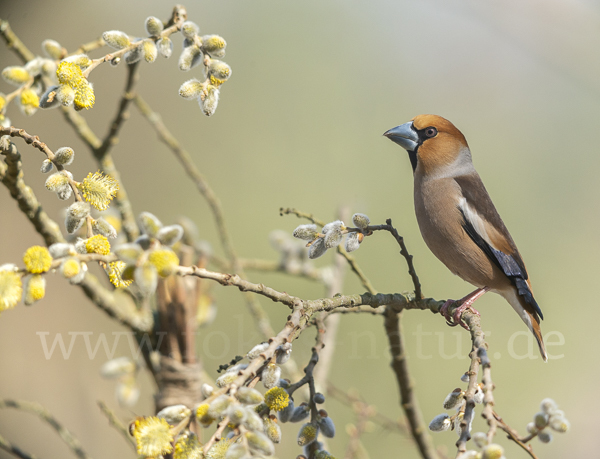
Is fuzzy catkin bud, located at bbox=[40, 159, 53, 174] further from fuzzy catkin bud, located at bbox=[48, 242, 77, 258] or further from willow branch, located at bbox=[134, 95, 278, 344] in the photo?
willow branch, located at bbox=[134, 95, 278, 344]

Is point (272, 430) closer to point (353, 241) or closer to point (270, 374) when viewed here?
point (270, 374)

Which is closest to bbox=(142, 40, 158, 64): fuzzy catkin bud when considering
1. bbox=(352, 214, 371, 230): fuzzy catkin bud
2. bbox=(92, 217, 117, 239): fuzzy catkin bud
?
bbox=(92, 217, 117, 239): fuzzy catkin bud

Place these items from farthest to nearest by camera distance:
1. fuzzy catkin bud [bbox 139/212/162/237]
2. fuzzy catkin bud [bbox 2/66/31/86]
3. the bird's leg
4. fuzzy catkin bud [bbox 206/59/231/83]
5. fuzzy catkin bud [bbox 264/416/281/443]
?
1. the bird's leg
2. fuzzy catkin bud [bbox 2/66/31/86]
3. fuzzy catkin bud [bbox 206/59/231/83]
4. fuzzy catkin bud [bbox 264/416/281/443]
5. fuzzy catkin bud [bbox 139/212/162/237]

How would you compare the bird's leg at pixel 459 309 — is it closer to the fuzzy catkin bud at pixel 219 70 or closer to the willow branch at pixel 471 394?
the willow branch at pixel 471 394

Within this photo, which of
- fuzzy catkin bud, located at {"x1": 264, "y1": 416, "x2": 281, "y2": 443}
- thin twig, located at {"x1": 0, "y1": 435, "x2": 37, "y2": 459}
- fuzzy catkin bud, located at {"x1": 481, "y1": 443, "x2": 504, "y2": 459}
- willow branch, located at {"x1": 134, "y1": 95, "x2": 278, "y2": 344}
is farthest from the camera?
willow branch, located at {"x1": 134, "y1": 95, "x2": 278, "y2": 344}

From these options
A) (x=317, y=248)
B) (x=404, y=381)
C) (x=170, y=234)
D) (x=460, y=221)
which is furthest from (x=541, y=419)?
(x=170, y=234)

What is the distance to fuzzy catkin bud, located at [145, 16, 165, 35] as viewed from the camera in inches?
53.8

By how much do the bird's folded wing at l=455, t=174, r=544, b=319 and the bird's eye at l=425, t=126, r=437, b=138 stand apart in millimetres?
276

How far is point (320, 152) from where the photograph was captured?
6.40 metres

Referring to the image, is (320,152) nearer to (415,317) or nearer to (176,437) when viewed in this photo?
(415,317)

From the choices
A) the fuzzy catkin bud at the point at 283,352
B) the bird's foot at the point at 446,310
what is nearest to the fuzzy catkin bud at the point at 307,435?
the fuzzy catkin bud at the point at 283,352

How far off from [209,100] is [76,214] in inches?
17.7

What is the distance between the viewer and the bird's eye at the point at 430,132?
235cm

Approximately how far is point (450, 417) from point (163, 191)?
483cm
